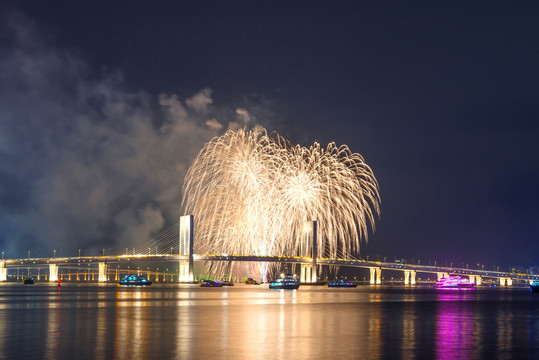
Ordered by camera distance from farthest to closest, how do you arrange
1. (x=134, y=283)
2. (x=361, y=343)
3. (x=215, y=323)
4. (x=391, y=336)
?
1. (x=134, y=283)
2. (x=215, y=323)
3. (x=391, y=336)
4. (x=361, y=343)

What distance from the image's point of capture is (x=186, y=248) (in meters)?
187

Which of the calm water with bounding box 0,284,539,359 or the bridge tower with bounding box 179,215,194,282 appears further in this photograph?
the bridge tower with bounding box 179,215,194,282

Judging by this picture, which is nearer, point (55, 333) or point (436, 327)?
point (55, 333)

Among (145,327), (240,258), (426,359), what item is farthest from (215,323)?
(240,258)

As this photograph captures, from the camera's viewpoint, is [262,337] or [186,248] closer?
[262,337]

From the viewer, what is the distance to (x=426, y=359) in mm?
21906

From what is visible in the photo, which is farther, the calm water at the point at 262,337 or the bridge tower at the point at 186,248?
the bridge tower at the point at 186,248

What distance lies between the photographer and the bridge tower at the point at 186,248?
608 ft

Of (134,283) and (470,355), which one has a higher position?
(470,355)

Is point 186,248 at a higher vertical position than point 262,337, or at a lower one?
lower

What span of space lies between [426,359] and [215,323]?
15.9 meters

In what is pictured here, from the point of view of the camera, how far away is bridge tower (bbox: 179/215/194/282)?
18538 centimetres

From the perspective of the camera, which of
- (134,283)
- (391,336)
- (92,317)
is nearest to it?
(391,336)

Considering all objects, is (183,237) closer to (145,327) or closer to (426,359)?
(145,327)
